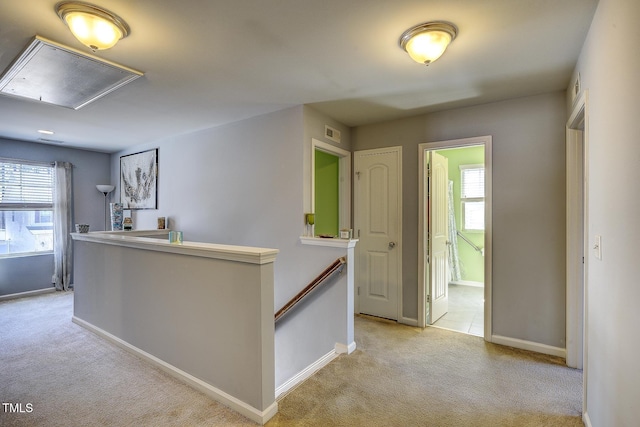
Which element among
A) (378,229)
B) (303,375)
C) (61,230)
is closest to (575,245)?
(378,229)

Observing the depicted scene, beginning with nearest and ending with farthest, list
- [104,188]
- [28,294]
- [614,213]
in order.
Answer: [614,213]
[28,294]
[104,188]

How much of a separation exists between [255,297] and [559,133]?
9.93 feet

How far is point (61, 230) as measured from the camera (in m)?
5.27

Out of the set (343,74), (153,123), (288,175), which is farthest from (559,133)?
(153,123)

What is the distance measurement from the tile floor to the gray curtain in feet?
19.6

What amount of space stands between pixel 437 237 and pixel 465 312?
118cm

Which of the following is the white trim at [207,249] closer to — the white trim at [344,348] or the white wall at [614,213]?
the white trim at [344,348]

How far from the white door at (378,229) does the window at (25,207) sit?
5263 mm

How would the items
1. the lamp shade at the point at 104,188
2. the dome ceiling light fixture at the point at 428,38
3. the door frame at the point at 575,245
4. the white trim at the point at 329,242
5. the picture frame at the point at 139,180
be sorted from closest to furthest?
the dome ceiling light fixture at the point at 428,38 < the door frame at the point at 575,245 < the white trim at the point at 329,242 < the picture frame at the point at 139,180 < the lamp shade at the point at 104,188

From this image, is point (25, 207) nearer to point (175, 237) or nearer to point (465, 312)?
point (175, 237)

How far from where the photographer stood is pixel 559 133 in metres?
2.83

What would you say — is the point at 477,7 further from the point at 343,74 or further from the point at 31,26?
the point at 31,26

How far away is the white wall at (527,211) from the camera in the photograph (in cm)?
285

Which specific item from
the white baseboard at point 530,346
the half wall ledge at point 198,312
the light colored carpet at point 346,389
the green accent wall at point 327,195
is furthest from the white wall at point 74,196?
the white baseboard at point 530,346
